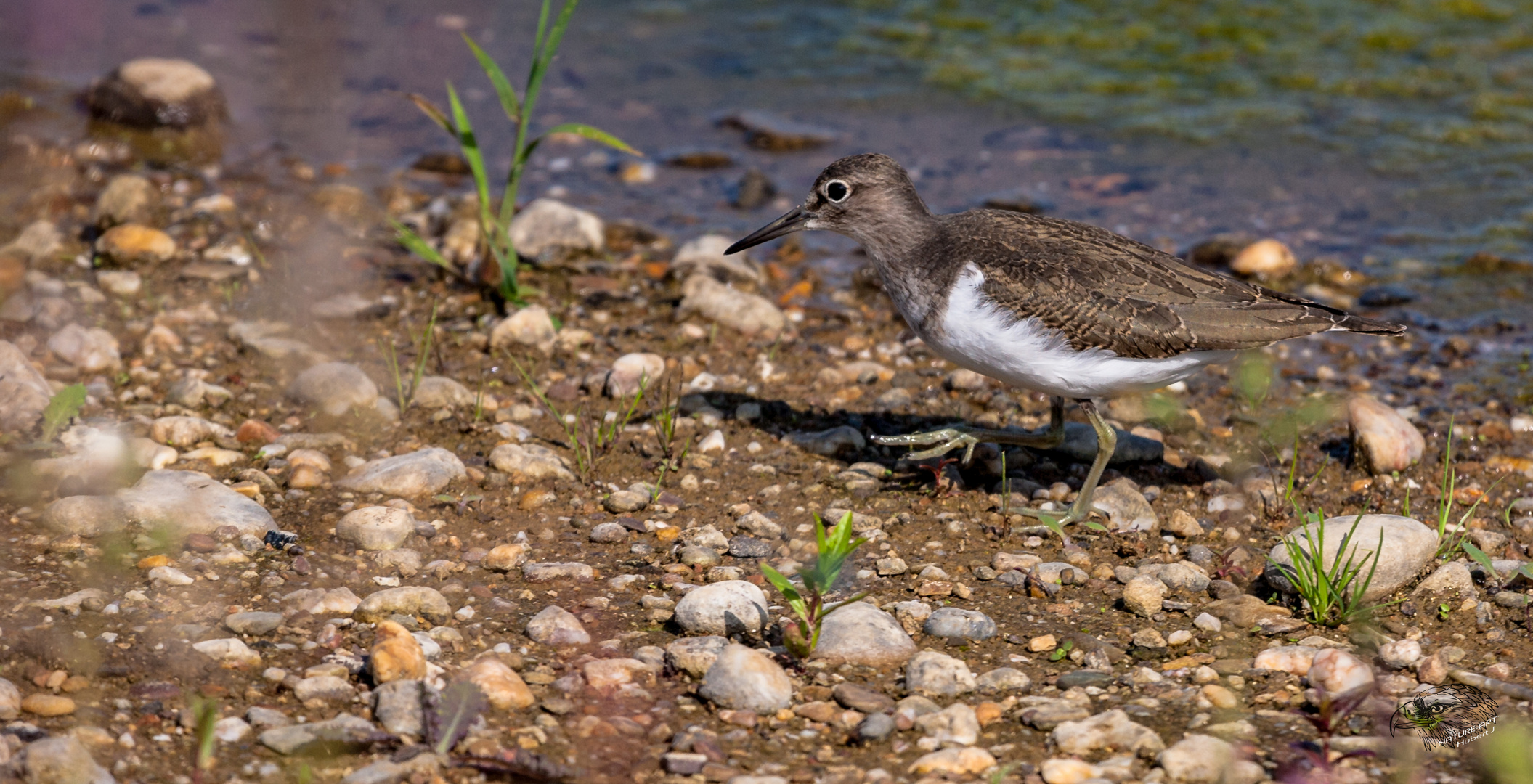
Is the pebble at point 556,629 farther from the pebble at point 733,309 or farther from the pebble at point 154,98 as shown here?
the pebble at point 154,98

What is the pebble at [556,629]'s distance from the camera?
4.34 metres

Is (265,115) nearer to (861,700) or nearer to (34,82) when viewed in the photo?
(34,82)

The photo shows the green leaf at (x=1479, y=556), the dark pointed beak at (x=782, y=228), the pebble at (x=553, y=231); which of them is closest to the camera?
the green leaf at (x=1479, y=556)

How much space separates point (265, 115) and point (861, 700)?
7.47 metres

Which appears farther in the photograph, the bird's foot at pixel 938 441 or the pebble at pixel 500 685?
the bird's foot at pixel 938 441

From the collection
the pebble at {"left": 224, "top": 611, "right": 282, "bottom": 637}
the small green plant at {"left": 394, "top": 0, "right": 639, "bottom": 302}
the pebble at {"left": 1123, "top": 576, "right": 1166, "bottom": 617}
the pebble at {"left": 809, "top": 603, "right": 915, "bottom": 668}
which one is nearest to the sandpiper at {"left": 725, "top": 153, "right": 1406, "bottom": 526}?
the pebble at {"left": 1123, "top": 576, "right": 1166, "bottom": 617}

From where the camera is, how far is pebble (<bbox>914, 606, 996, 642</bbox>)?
4.53 m

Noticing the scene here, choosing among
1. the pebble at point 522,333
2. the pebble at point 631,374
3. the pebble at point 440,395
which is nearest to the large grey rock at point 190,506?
the pebble at point 440,395

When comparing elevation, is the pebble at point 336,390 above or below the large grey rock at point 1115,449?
below

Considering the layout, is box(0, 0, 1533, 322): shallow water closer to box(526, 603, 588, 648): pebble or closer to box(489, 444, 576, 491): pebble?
box(489, 444, 576, 491): pebble

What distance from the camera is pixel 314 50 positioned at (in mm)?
10641

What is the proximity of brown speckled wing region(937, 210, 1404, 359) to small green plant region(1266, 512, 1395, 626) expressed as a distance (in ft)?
3.25

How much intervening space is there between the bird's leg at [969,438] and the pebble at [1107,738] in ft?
6.44

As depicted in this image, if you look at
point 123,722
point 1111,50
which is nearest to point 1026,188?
point 1111,50
